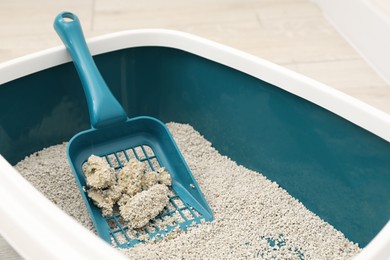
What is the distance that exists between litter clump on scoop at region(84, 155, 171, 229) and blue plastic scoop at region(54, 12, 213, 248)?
2 cm

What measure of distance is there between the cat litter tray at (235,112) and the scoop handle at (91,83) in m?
0.03

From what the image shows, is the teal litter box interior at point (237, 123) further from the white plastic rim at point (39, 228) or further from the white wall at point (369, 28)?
the white wall at point (369, 28)

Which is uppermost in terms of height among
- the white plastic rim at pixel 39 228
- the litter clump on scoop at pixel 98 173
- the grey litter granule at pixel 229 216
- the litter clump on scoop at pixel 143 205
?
the white plastic rim at pixel 39 228

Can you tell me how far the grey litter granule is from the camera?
761mm

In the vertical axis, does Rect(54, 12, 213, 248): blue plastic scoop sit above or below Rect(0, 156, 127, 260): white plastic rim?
below

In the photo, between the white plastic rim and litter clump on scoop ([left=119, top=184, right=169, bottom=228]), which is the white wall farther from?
the white plastic rim

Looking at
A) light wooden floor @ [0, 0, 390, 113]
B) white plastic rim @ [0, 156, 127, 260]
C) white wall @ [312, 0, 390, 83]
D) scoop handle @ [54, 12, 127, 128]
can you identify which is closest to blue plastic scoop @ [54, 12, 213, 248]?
scoop handle @ [54, 12, 127, 128]

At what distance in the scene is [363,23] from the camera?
1.29 metres

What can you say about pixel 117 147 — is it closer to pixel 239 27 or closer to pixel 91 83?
pixel 91 83

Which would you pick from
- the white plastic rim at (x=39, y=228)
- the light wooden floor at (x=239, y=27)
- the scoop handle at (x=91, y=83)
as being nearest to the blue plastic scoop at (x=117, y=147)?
the scoop handle at (x=91, y=83)

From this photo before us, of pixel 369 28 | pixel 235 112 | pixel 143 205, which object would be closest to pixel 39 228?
pixel 143 205

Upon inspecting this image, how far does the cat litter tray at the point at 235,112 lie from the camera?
75cm

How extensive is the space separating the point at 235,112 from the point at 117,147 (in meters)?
0.20

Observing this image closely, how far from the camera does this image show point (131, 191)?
31.6 inches
